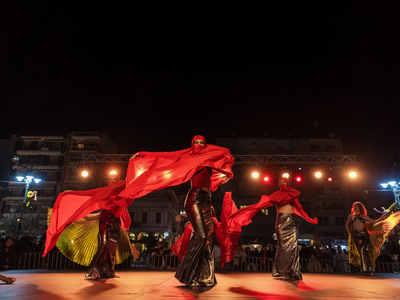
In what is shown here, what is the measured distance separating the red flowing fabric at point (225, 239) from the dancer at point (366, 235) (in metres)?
4.04

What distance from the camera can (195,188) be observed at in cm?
466

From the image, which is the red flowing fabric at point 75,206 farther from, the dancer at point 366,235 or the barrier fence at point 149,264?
the dancer at point 366,235

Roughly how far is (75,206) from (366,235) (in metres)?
7.14

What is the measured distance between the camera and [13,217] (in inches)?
1564

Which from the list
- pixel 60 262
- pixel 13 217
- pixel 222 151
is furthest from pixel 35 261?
pixel 13 217

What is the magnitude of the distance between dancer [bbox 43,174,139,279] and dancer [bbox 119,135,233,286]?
1203 mm

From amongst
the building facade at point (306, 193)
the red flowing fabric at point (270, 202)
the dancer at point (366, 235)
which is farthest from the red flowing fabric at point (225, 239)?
the building facade at point (306, 193)

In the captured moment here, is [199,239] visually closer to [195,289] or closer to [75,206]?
[195,289]

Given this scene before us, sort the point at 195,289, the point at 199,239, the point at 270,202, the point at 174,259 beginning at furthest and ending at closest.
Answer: the point at 174,259, the point at 270,202, the point at 199,239, the point at 195,289

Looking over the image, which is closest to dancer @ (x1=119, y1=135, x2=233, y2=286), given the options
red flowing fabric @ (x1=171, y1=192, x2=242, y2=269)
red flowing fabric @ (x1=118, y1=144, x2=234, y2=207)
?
red flowing fabric @ (x1=118, y1=144, x2=234, y2=207)

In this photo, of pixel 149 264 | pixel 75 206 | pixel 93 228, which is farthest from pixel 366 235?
pixel 75 206

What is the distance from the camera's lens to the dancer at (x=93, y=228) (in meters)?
5.32

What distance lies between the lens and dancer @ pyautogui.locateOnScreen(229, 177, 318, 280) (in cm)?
615

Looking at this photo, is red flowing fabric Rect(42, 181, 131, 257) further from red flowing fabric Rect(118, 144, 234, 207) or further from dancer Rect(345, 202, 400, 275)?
dancer Rect(345, 202, 400, 275)
